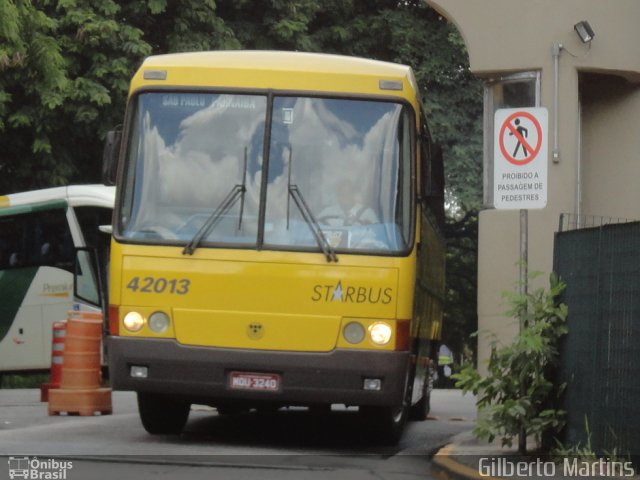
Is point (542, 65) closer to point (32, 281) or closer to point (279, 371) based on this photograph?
point (279, 371)

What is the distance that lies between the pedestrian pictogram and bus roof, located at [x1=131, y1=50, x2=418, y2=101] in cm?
142

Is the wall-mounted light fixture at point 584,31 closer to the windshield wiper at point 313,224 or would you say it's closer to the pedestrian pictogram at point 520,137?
the pedestrian pictogram at point 520,137

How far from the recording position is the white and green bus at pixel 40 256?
2855 cm

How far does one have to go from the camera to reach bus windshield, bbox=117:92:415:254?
13.8m

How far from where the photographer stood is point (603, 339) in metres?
11.9

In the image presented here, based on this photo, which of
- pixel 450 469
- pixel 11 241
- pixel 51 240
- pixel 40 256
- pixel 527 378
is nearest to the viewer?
pixel 450 469

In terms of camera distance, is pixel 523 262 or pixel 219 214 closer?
pixel 523 262

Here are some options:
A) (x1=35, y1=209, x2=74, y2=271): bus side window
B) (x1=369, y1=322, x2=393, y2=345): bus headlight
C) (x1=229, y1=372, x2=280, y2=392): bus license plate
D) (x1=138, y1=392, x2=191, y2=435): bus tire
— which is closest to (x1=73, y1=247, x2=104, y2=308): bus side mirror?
(x1=35, y1=209, x2=74, y2=271): bus side window

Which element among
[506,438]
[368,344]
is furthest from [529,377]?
[368,344]

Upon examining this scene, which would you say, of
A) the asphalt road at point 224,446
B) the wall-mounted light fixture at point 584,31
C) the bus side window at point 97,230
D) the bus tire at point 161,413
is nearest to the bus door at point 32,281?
the bus side window at point 97,230

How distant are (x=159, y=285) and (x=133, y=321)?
37 cm

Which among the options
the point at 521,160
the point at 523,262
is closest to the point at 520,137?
the point at 521,160

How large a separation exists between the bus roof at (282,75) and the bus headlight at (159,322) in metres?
2.06

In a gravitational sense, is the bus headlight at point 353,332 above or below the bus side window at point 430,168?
below
